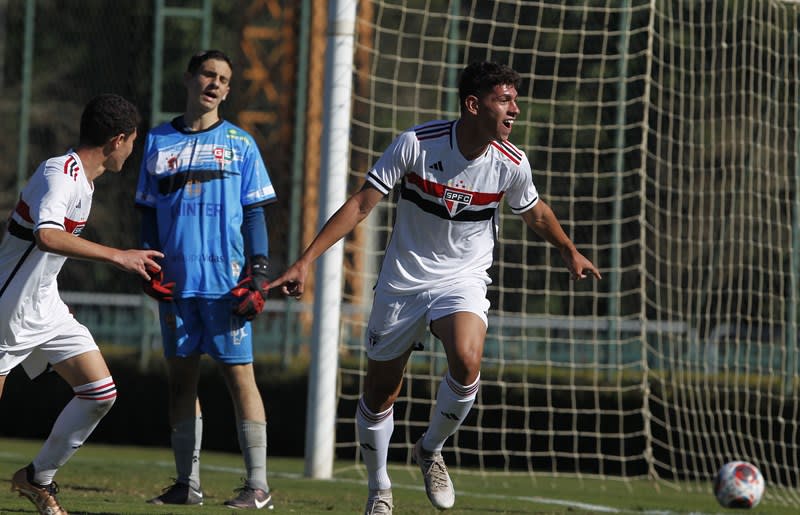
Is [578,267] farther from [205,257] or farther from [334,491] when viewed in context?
[334,491]

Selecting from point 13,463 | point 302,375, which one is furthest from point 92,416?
point 302,375

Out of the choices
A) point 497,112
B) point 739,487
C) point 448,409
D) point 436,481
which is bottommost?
point 739,487

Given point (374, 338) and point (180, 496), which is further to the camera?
point (180, 496)

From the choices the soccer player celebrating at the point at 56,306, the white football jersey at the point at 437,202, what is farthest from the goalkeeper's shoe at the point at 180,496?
the white football jersey at the point at 437,202

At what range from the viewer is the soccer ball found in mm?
8180

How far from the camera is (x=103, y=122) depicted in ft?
19.1

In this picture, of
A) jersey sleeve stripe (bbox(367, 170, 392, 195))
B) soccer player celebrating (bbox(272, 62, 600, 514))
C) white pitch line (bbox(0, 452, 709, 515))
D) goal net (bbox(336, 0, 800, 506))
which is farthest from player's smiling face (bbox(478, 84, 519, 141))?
goal net (bbox(336, 0, 800, 506))

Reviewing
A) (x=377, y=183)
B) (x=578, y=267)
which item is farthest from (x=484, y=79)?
(x=578, y=267)

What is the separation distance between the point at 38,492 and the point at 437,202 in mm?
2136

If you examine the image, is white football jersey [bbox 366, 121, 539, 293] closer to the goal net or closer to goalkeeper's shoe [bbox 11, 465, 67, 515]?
goalkeeper's shoe [bbox 11, 465, 67, 515]

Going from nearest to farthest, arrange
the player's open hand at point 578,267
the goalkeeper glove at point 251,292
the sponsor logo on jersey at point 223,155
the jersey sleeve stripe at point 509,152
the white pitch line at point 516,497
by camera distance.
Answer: the jersey sleeve stripe at point 509,152 < the player's open hand at point 578,267 < the goalkeeper glove at point 251,292 < the sponsor logo on jersey at point 223,155 < the white pitch line at point 516,497

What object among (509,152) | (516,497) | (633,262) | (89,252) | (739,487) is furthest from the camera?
(633,262)

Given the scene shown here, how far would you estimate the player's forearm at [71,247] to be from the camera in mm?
5293

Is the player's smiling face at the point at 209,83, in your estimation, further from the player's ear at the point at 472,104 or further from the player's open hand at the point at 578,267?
the player's open hand at the point at 578,267
